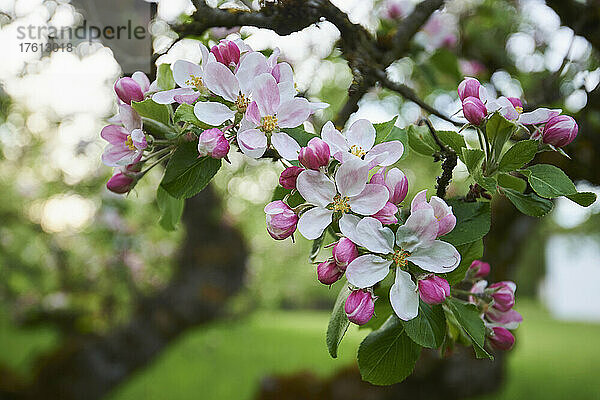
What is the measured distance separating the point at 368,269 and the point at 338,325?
2.9 inches

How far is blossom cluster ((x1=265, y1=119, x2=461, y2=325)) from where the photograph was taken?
394 mm

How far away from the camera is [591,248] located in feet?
14.6

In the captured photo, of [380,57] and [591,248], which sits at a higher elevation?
[380,57]

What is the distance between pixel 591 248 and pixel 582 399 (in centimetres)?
279

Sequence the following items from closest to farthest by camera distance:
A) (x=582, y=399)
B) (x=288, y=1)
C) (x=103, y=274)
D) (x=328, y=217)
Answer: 1. (x=328, y=217)
2. (x=288, y=1)
3. (x=582, y=399)
4. (x=103, y=274)

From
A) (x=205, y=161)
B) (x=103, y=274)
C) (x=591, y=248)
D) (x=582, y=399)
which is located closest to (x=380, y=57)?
(x=205, y=161)

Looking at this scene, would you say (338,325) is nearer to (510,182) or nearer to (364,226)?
(364,226)

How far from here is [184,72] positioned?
46cm

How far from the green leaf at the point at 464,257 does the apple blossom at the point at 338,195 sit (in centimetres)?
15

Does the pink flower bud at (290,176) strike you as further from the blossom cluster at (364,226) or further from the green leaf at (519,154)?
the green leaf at (519,154)

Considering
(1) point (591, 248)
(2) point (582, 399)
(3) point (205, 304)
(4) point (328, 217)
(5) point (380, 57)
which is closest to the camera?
(4) point (328, 217)

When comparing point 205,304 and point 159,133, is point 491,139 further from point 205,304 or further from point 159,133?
point 205,304

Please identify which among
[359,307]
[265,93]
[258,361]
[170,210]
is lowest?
[258,361]

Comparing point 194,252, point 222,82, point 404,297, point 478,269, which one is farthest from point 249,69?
point 194,252
